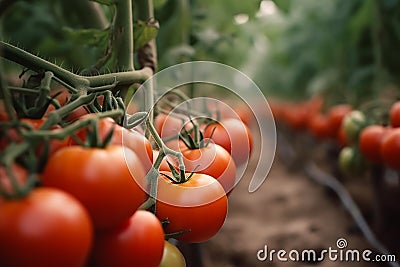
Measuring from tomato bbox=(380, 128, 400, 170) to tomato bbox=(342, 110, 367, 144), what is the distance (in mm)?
310

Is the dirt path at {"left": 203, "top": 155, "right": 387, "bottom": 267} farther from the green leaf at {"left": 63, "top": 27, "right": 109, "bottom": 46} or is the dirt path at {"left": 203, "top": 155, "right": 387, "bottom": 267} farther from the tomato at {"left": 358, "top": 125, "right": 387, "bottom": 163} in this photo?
the green leaf at {"left": 63, "top": 27, "right": 109, "bottom": 46}

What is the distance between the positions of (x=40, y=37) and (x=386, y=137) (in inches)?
53.9

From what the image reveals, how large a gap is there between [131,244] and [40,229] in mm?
113

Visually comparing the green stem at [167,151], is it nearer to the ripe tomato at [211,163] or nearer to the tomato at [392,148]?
the ripe tomato at [211,163]

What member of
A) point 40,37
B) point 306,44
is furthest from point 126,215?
point 306,44

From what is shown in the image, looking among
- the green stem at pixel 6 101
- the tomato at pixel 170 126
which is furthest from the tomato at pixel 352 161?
the green stem at pixel 6 101

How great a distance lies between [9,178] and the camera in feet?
1.24

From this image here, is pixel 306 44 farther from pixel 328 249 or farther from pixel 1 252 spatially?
pixel 1 252

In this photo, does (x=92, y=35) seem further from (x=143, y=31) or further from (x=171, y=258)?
(x=171, y=258)

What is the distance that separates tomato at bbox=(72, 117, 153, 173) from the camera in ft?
1.61

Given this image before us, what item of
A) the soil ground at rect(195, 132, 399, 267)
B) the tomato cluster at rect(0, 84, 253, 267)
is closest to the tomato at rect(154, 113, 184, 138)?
the tomato cluster at rect(0, 84, 253, 267)

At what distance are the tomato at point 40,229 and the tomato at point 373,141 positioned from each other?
39.7 inches

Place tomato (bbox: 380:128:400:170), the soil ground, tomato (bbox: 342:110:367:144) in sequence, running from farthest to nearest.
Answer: the soil ground
tomato (bbox: 342:110:367:144)
tomato (bbox: 380:128:400:170)

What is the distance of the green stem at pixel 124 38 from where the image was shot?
0.74 meters
